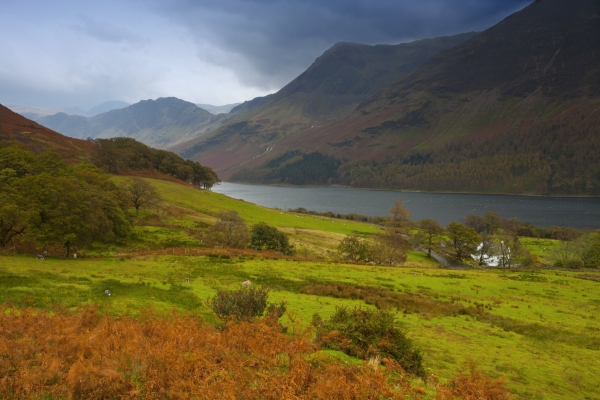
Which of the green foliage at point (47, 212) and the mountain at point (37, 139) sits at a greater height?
the mountain at point (37, 139)

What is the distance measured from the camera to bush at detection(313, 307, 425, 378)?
456 inches

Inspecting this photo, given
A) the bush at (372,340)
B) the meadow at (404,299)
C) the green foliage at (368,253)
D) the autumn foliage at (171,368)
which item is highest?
the autumn foliage at (171,368)

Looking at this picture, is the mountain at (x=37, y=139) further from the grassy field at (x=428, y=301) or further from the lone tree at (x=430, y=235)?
the lone tree at (x=430, y=235)

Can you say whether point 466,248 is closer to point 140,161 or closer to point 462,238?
point 462,238

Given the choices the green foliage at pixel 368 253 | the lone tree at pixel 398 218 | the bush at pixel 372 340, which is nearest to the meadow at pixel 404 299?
the bush at pixel 372 340

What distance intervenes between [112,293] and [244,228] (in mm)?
37086

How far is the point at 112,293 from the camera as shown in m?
19.4

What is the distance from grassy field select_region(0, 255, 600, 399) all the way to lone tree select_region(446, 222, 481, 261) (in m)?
36.1

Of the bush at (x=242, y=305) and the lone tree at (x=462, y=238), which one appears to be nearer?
the bush at (x=242, y=305)

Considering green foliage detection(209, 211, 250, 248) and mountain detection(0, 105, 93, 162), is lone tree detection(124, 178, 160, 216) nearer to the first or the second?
green foliage detection(209, 211, 250, 248)

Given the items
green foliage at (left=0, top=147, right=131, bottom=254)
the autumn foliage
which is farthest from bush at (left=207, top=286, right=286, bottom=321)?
green foliage at (left=0, top=147, right=131, bottom=254)

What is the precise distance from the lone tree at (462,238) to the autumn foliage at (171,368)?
7294 cm

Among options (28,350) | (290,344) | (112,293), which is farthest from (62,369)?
(112,293)

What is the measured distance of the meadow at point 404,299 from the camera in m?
14.9
